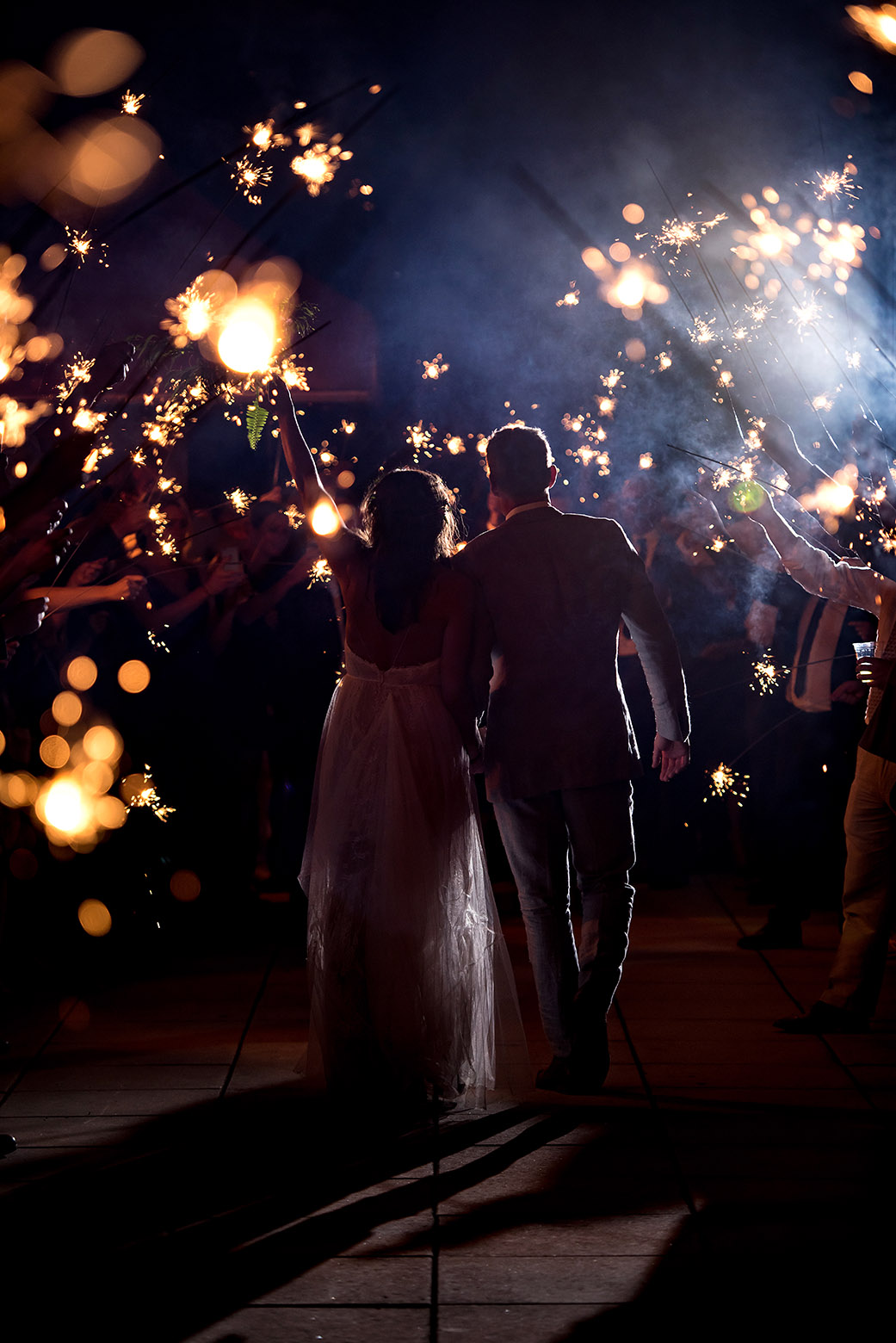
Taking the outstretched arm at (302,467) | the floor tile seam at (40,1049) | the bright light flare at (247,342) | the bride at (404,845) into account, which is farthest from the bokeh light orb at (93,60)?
the floor tile seam at (40,1049)

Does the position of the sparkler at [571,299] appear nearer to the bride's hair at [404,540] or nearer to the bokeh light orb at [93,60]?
the bokeh light orb at [93,60]

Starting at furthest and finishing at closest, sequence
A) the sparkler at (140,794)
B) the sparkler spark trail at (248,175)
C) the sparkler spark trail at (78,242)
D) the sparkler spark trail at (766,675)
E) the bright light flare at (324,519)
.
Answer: the sparkler spark trail at (766,675)
the sparkler at (140,794)
the sparkler spark trail at (248,175)
the bright light flare at (324,519)
the sparkler spark trail at (78,242)

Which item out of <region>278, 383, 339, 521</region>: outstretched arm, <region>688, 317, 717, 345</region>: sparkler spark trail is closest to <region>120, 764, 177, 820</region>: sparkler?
<region>278, 383, 339, 521</region>: outstretched arm

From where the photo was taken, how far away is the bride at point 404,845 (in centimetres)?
356

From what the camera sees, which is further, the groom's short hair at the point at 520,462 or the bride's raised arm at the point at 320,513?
the groom's short hair at the point at 520,462

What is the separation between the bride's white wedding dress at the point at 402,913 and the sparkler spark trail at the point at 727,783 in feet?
10.5

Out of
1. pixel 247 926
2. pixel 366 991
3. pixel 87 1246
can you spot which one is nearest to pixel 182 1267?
pixel 87 1246

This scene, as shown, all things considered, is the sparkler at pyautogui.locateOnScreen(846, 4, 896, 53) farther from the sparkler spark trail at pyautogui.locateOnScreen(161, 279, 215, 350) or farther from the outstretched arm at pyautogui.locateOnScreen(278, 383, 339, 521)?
the sparkler spark trail at pyautogui.locateOnScreen(161, 279, 215, 350)

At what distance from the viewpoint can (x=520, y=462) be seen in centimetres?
394

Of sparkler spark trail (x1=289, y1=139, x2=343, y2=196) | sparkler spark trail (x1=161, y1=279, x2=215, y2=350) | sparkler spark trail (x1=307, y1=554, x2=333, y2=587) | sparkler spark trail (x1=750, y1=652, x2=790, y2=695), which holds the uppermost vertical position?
sparkler spark trail (x1=289, y1=139, x2=343, y2=196)

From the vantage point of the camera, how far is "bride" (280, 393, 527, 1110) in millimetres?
3557

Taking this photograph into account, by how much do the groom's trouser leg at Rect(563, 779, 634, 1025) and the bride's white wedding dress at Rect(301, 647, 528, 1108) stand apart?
241 millimetres

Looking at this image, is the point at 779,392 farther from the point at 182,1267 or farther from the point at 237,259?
the point at 182,1267

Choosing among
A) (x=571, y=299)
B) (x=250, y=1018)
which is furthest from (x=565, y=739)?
A: (x=571, y=299)
